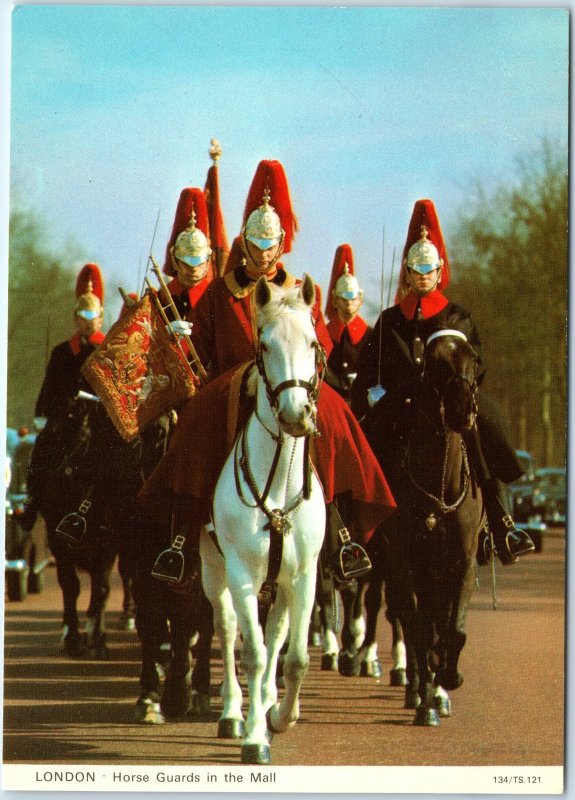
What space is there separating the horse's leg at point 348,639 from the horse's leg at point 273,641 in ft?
9.01

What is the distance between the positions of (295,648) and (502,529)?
2.24 m

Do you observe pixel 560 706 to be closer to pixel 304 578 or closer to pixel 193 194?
pixel 304 578

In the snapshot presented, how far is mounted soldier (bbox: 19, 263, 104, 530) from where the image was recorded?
17359 millimetres

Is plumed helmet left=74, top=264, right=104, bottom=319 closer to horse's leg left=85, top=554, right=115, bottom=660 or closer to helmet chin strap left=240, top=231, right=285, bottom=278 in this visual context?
horse's leg left=85, top=554, right=115, bottom=660

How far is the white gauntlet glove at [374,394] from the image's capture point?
15461mm

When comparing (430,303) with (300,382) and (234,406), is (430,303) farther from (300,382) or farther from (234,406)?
(300,382)

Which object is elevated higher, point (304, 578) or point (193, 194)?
point (193, 194)

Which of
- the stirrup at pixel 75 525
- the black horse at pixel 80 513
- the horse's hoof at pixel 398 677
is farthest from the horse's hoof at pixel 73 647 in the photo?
the horse's hoof at pixel 398 677

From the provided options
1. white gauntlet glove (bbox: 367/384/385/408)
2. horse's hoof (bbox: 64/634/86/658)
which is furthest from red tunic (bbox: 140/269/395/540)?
horse's hoof (bbox: 64/634/86/658)

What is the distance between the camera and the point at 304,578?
1323 centimetres

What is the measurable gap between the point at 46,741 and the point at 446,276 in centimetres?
444

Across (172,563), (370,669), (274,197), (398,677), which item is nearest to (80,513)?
(172,563)

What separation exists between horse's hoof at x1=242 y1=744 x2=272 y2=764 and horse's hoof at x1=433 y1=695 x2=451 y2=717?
1878 millimetres

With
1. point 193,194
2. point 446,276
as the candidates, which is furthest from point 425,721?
point 193,194
